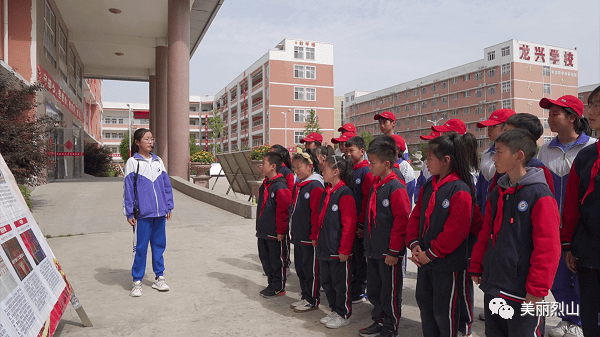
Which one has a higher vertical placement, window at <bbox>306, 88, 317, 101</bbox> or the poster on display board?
window at <bbox>306, 88, 317, 101</bbox>

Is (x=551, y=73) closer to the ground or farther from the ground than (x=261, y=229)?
farther from the ground

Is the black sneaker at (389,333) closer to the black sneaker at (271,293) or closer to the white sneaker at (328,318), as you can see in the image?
the white sneaker at (328,318)

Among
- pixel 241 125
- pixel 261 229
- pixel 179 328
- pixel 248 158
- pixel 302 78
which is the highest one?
pixel 302 78

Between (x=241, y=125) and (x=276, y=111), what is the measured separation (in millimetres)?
14223

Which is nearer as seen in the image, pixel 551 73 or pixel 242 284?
pixel 242 284

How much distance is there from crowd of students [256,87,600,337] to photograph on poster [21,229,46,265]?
1.99 metres

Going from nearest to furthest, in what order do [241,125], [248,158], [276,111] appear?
[248,158], [276,111], [241,125]

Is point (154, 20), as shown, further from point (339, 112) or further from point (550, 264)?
point (339, 112)

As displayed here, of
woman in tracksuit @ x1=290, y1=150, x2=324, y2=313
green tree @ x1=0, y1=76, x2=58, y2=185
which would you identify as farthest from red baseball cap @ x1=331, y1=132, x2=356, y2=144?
green tree @ x1=0, y1=76, x2=58, y2=185

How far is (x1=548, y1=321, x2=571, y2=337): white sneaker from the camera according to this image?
127 inches

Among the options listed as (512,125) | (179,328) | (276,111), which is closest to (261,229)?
(179,328)

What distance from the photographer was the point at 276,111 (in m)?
55.4

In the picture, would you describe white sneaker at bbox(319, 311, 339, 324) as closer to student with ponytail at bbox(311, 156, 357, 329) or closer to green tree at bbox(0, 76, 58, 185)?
student with ponytail at bbox(311, 156, 357, 329)

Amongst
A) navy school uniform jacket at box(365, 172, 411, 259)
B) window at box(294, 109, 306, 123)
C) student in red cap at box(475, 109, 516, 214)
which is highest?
window at box(294, 109, 306, 123)
